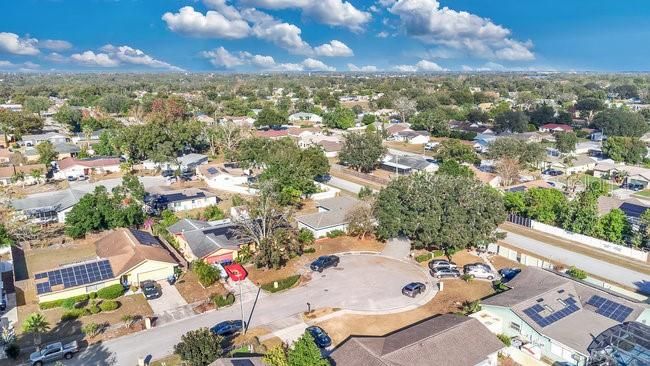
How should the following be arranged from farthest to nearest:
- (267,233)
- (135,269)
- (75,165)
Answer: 1. (75,165)
2. (267,233)
3. (135,269)

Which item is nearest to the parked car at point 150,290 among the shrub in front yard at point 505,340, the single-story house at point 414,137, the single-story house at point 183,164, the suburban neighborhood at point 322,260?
the suburban neighborhood at point 322,260

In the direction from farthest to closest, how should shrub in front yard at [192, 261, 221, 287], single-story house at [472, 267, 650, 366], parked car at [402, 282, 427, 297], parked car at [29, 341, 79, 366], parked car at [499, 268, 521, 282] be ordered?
parked car at [499, 268, 521, 282] → shrub in front yard at [192, 261, 221, 287] → parked car at [402, 282, 427, 297] → single-story house at [472, 267, 650, 366] → parked car at [29, 341, 79, 366]

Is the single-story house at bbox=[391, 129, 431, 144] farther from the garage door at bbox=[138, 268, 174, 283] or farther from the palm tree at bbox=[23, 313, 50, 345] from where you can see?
the palm tree at bbox=[23, 313, 50, 345]

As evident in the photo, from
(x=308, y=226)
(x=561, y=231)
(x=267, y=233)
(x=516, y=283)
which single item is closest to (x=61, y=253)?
(x=267, y=233)

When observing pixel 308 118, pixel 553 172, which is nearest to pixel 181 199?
pixel 553 172

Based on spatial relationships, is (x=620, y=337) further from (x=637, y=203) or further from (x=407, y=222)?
(x=637, y=203)

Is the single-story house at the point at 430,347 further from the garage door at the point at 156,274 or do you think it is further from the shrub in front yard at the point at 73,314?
the shrub in front yard at the point at 73,314

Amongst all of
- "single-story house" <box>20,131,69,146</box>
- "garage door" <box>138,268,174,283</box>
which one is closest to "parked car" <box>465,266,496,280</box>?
"garage door" <box>138,268,174,283</box>
